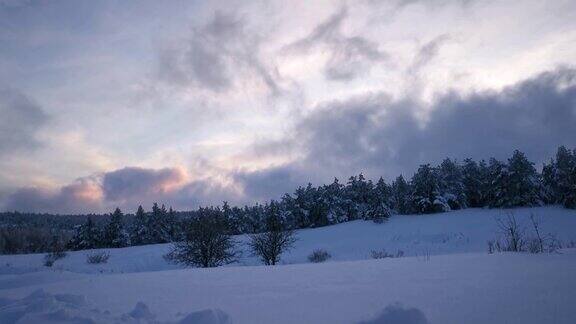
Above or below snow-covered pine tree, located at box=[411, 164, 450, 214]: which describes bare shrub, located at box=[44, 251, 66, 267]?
below

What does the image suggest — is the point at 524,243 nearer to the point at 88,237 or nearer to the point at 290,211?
the point at 290,211

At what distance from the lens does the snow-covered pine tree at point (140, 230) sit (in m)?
68.4

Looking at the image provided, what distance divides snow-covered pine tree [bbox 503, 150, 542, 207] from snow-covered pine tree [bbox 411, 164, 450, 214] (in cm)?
808

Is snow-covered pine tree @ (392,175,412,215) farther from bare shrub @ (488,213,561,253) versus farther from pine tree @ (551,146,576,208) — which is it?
bare shrub @ (488,213,561,253)

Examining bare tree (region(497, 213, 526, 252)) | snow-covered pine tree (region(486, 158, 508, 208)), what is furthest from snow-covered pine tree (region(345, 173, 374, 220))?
bare tree (region(497, 213, 526, 252))

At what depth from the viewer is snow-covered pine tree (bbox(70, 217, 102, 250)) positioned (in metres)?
67.9

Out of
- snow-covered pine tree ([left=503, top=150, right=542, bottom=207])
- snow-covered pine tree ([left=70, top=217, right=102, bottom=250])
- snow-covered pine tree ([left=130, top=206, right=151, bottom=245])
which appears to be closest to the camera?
snow-covered pine tree ([left=503, top=150, right=542, bottom=207])

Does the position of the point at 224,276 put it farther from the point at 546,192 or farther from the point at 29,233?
the point at 29,233

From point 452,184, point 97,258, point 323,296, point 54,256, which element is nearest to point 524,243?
point 323,296

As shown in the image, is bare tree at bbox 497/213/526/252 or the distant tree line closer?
bare tree at bbox 497/213/526/252

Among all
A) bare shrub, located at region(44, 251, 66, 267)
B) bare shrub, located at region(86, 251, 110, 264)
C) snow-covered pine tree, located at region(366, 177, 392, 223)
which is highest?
snow-covered pine tree, located at region(366, 177, 392, 223)

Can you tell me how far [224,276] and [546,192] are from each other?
186 feet

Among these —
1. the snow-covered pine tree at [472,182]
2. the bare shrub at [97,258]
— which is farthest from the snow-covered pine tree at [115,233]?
the snow-covered pine tree at [472,182]

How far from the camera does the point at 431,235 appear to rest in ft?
142
